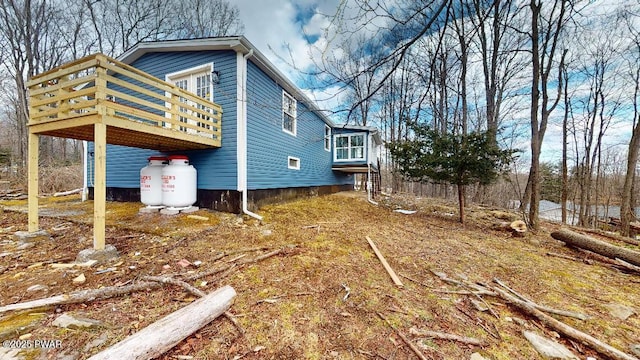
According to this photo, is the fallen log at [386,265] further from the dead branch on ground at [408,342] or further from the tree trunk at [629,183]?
the tree trunk at [629,183]

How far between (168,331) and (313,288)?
1.44 metres

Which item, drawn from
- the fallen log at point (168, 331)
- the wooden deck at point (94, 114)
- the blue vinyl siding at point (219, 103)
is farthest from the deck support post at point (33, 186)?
the fallen log at point (168, 331)

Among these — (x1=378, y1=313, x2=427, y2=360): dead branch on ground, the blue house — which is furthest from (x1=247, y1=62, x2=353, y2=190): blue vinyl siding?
(x1=378, y1=313, x2=427, y2=360): dead branch on ground

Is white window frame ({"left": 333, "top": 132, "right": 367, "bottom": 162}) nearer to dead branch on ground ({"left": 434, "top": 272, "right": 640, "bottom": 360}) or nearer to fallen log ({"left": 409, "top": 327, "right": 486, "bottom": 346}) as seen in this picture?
dead branch on ground ({"left": 434, "top": 272, "right": 640, "bottom": 360})

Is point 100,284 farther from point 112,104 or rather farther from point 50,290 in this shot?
point 112,104

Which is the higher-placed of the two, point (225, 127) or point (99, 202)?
point (225, 127)

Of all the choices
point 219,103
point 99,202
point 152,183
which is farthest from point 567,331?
point 152,183

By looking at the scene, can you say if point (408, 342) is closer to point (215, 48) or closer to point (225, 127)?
point (225, 127)

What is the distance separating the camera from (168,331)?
1761mm

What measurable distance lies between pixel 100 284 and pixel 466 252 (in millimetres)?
5277

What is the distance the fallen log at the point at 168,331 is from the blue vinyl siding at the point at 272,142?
3301 millimetres

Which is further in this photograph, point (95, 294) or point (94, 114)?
point (94, 114)

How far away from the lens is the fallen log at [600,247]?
3.82 metres

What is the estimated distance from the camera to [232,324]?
6.77 ft
